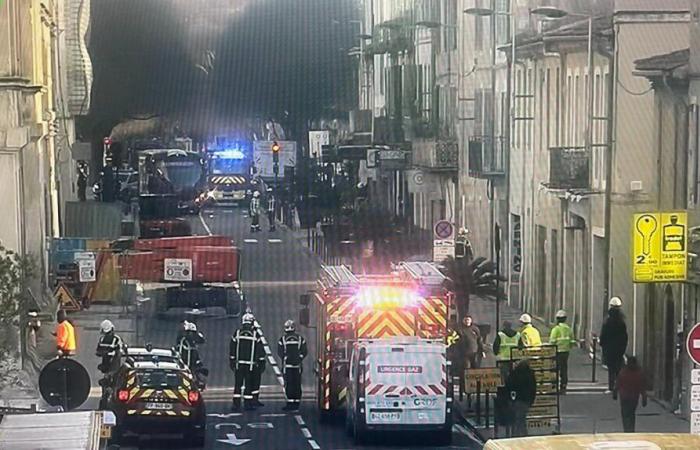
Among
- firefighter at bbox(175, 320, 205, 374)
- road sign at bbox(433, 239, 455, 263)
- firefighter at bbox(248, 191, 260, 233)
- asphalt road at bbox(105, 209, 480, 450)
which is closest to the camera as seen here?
asphalt road at bbox(105, 209, 480, 450)

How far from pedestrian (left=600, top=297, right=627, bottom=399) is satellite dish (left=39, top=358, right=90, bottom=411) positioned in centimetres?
879

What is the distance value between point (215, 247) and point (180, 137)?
18.9 meters

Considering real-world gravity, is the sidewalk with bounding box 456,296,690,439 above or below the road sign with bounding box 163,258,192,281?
below

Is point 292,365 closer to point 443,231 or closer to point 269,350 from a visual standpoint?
point 269,350

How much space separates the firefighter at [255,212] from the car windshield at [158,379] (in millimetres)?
31487

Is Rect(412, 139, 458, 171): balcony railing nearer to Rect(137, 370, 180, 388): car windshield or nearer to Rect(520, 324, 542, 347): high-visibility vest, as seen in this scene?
Rect(520, 324, 542, 347): high-visibility vest

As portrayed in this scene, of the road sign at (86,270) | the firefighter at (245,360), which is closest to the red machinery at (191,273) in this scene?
the road sign at (86,270)

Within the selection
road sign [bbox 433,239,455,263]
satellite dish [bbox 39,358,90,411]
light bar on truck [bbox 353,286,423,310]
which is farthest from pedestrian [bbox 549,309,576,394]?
satellite dish [bbox 39,358,90,411]

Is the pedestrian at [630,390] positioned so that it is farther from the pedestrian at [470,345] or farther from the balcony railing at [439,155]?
the balcony railing at [439,155]

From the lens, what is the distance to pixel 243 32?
160ft

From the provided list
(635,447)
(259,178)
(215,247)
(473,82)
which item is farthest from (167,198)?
(635,447)

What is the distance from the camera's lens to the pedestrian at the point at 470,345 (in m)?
24.0

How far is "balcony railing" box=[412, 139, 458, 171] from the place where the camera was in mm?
43156

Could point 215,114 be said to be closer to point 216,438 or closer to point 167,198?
point 167,198
